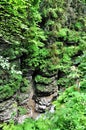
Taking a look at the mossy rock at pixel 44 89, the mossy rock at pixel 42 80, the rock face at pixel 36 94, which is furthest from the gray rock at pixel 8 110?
the mossy rock at pixel 42 80

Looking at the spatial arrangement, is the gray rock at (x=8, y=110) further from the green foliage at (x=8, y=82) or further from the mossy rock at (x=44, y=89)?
the mossy rock at (x=44, y=89)

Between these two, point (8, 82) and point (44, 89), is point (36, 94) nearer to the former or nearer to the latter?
point (44, 89)

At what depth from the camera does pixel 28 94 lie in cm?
1127

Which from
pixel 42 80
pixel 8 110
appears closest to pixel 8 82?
pixel 8 110

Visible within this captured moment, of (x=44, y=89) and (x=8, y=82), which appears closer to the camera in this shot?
(x=8, y=82)

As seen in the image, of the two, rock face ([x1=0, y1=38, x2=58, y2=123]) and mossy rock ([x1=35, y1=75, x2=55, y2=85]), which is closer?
rock face ([x1=0, y1=38, x2=58, y2=123])

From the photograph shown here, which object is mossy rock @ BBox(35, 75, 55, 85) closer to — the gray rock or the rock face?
the rock face

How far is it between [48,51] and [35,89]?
2.44 m

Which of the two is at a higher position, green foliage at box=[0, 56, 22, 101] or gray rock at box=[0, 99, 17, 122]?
green foliage at box=[0, 56, 22, 101]

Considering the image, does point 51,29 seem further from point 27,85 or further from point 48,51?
point 27,85

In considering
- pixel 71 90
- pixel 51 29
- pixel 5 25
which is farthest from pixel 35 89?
pixel 71 90

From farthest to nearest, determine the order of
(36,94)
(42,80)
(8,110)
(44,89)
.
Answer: (36,94) → (42,80) → (44,89) → (8,110)

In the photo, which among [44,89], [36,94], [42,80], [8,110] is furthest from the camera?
[36,94]

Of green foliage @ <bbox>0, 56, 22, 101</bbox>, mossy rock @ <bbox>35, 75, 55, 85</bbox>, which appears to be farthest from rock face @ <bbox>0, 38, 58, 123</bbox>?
green foliage @ <bbox>0, 56, 22, 101</bbox>
